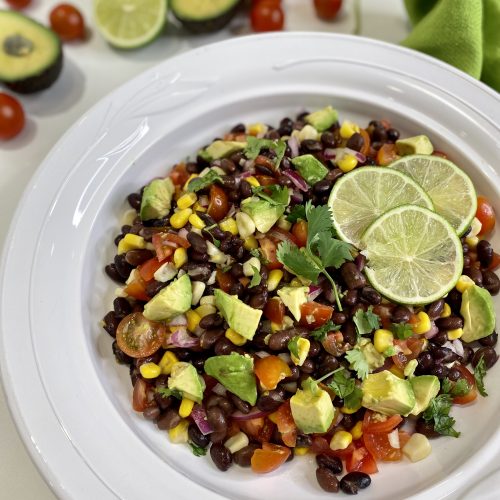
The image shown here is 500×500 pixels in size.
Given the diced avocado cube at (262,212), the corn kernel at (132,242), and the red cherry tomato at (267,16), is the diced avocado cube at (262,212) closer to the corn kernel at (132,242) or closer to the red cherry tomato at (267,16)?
the corn kernel at (132,242)

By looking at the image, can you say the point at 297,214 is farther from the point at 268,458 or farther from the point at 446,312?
the point at 268,458

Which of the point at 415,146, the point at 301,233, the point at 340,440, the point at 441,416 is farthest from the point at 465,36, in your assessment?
the point at 340,440

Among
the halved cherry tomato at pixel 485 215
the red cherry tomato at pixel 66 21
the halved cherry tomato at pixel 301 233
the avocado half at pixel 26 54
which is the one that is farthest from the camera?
the red cherry tomato at pixel 66 21

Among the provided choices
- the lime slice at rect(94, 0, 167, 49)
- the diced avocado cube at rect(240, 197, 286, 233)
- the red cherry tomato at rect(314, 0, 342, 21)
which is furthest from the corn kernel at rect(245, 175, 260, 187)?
the red cherry tomato at rect(314, 0, 342, 21)

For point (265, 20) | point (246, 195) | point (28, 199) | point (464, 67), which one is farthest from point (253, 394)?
point (265, 20)

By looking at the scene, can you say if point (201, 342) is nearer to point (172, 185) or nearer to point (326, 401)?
A: point (326, 401)

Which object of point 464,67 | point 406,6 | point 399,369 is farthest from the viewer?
point 406,6

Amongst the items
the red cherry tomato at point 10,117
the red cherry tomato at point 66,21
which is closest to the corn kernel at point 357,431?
the red cherry tomato at point 10,117
